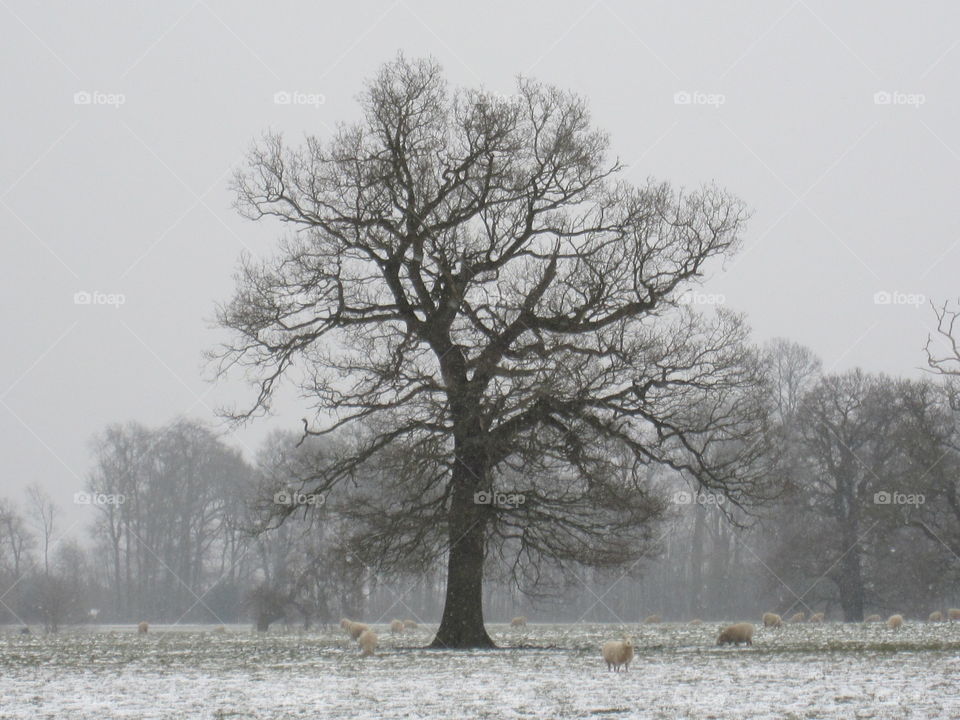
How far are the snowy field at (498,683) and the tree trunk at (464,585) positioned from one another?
4.40 feet

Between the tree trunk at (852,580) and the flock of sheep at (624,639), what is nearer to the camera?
the flock of sheep at (624,639)

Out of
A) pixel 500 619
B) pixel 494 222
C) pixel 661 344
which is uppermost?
pixel 494 222

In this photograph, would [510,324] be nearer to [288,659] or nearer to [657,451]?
[657,451]

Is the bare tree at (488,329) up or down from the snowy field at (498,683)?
up

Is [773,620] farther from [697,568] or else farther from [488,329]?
[697,568]

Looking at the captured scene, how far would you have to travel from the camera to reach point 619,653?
18203 millimetres

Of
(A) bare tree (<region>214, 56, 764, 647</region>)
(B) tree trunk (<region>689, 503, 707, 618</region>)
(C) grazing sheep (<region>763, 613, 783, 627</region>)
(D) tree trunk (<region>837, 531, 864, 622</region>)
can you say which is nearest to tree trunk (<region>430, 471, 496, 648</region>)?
(A) bare tree (<region>214, 56, 764, 647</region>)

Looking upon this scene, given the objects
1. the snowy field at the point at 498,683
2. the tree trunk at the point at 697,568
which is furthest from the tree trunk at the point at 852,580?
the snowy field at the point at 498,683

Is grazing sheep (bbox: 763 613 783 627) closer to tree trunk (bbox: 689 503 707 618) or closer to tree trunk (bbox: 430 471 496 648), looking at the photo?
tree trunk (bbox: 430 471 496 648)

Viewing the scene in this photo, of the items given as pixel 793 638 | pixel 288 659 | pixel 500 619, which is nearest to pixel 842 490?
pixel 793 638

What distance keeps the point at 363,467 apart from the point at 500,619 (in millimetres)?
53136

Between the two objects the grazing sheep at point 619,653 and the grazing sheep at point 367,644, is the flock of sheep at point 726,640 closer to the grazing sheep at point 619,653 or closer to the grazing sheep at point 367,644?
the grazing sheep at point 619,653

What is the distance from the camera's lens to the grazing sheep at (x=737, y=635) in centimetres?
2523

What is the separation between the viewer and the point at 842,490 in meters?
52.9
